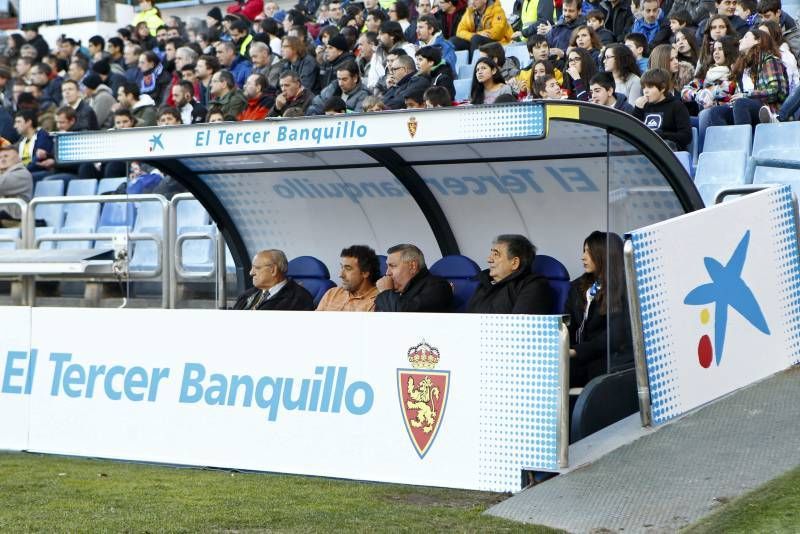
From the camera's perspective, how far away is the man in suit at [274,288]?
9477mm

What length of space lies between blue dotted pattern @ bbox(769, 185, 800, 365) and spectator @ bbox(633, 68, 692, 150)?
7.43 feet

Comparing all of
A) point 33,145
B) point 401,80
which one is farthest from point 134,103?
point 401,80

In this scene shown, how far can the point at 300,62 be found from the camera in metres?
15.2

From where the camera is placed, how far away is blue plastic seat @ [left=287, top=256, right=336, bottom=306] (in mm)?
10109

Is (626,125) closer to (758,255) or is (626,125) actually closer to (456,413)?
(758,255)

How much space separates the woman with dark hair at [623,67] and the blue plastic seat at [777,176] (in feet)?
4.67

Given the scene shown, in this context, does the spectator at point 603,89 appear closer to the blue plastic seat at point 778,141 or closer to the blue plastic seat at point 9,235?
the blue plastic seat at point 778,141

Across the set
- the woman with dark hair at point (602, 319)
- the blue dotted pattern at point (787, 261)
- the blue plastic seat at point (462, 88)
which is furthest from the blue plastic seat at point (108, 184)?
the blue dotted pattern at point (787, 261)

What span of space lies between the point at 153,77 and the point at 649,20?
807 cm

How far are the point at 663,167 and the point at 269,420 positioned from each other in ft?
9.84

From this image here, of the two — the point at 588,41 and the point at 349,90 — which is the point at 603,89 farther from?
the point at 349,90

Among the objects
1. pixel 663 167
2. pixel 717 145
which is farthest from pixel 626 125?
pixel 717 145

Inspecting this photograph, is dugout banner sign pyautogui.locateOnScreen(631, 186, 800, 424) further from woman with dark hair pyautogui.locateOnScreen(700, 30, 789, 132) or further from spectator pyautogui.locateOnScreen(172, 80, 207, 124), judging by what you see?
spectator pyautogui.locateOnScreen(172, 80, 207, 124)

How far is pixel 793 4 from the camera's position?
13.6m
